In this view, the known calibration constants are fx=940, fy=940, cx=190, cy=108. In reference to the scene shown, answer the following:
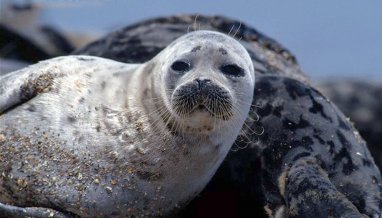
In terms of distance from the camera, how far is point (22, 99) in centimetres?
461

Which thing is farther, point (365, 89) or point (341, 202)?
point (365, 89)

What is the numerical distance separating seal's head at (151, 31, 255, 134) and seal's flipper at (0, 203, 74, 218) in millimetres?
692

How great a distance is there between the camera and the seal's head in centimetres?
411

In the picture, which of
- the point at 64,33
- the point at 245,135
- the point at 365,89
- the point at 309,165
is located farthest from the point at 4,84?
the point at 365,89

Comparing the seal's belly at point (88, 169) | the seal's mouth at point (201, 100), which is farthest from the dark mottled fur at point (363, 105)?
the seal's mouth at point (201, 100)

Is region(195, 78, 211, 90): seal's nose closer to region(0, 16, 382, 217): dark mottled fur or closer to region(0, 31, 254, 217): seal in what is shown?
region(0, 31, 254, 217): seal

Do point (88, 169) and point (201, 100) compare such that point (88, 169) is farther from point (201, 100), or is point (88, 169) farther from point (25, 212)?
point (201, 100)

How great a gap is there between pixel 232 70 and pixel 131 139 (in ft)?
1.89

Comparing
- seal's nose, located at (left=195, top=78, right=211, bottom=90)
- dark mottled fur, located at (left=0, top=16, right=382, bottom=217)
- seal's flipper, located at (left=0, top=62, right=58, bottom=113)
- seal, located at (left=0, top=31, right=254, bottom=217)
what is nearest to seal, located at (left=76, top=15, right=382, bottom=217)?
dark mottled fur, located at (left=0, top=16, right=382, bottom=217)

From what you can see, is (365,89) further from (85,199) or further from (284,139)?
(85,199)

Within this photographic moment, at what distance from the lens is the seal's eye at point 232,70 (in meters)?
4.30

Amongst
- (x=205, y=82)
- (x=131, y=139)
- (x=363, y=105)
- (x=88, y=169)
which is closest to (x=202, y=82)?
(x=205, y=82)

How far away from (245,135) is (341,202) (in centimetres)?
74

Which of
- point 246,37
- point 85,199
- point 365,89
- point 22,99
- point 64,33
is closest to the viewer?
point 85,199
